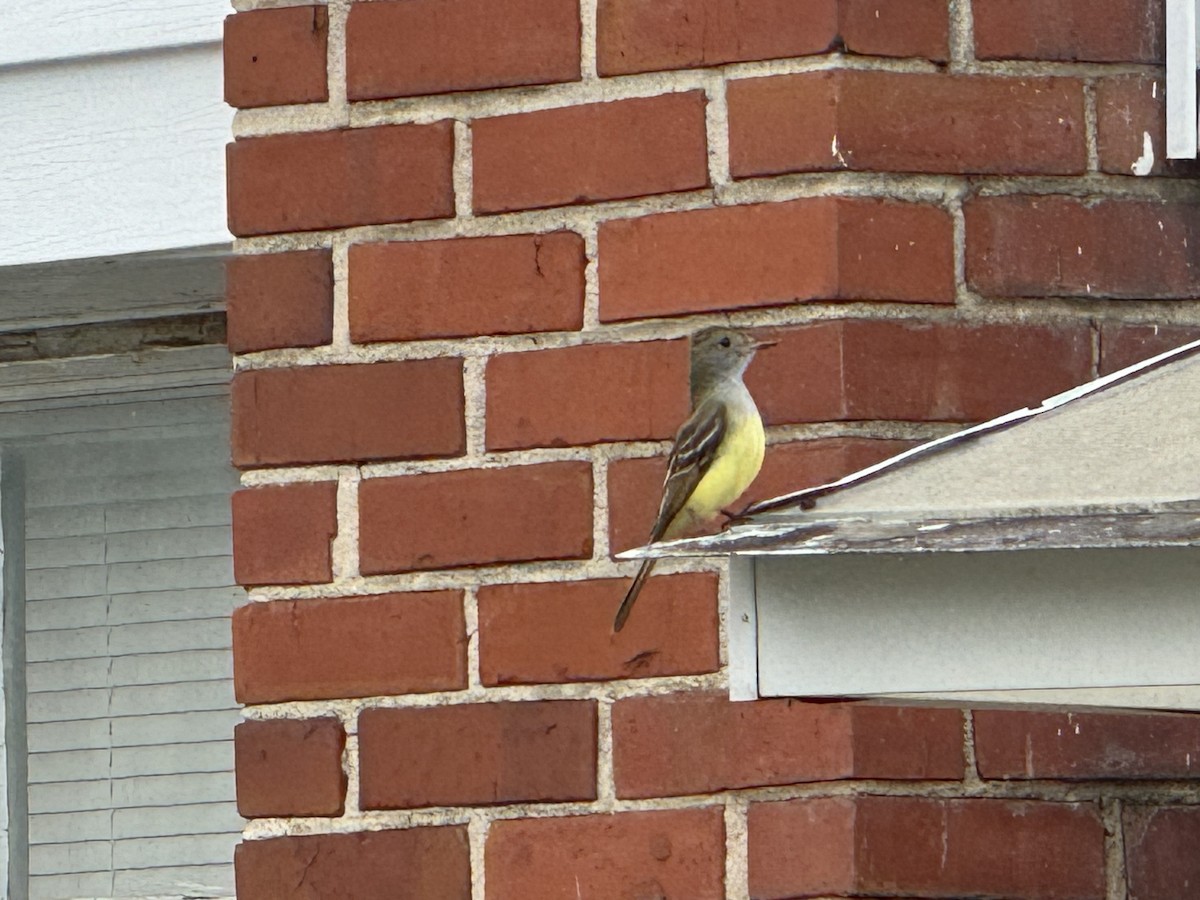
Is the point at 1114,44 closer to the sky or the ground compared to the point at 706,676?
closer to the sky

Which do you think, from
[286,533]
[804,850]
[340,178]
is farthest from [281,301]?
[804,850]

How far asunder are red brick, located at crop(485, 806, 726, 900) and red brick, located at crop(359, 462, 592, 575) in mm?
281

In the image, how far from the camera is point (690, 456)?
253 cm

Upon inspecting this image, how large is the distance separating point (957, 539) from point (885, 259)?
0.95 m

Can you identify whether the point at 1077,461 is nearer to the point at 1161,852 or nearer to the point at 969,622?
the point at 969,622

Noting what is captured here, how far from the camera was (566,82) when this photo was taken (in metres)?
2.48

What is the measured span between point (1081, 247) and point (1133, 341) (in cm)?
12

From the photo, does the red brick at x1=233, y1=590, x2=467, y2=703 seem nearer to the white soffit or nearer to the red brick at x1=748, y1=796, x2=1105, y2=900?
the red brick at x1=748, y1=796, x2=1105, y2=900

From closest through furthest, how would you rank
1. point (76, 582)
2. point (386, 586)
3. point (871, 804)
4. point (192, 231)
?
point (871, 804), point (386, 586), point (192, 231), point (76, 582)

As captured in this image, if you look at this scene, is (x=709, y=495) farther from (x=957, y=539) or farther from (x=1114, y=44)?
(x=957, y=539)

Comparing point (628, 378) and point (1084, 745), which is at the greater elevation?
point (628, 378)

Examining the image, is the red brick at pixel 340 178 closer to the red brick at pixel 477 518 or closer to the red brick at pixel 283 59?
the red brick at pixel 283 59

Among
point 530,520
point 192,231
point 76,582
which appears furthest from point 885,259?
point 76,582

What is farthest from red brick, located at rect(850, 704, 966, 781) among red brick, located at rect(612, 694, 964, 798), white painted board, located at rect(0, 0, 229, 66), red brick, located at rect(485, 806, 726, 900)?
white painted board, located at rect(0, 0, 229, 66)
